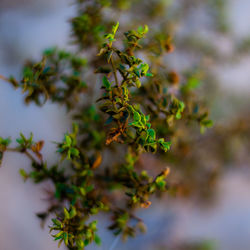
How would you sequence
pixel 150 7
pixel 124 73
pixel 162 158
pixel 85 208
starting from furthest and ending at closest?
pixel 150 7, pixel 162 158, pixel 85 208, pixel 124 73

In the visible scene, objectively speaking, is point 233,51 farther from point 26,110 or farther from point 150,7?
point 26,110

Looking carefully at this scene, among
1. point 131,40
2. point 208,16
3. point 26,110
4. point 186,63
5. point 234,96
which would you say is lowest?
point 131,40

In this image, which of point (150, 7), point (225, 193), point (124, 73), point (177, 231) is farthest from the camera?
point (225, 193)

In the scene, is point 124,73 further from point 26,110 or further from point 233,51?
point 233,51

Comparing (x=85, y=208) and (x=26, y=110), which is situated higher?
(x=26, y=110)

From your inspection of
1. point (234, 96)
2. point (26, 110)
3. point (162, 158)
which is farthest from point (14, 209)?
point (234, 96)

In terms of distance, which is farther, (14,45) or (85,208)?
(14,45)
